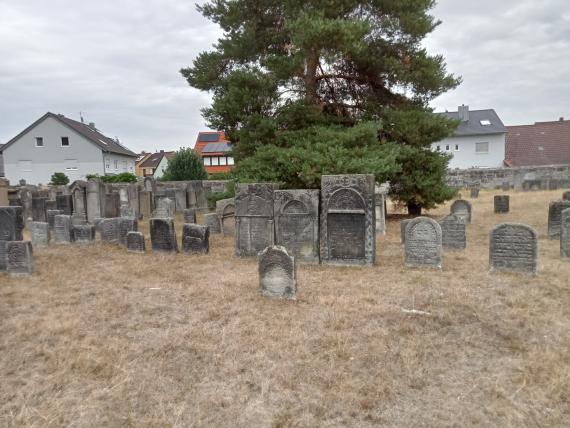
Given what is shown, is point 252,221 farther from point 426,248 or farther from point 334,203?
point 426,248

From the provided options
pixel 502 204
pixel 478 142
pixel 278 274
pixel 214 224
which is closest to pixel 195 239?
pixel 214 224

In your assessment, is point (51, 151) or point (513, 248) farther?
point (51, 151)

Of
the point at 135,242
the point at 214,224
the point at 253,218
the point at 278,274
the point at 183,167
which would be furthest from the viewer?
the point at 183,167

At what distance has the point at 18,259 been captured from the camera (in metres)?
6.94

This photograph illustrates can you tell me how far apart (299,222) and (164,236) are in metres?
3.14

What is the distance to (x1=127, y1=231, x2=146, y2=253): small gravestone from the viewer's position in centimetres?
902

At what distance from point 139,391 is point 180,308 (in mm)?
2041

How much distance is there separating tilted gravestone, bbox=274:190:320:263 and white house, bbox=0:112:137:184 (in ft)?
120

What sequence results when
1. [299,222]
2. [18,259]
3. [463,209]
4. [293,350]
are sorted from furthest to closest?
1. [463,209]
2. [299,222]
3. [18,259]
4. [293,350]

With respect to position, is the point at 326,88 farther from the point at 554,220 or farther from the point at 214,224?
the point at 554,220

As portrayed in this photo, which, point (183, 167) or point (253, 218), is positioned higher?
point (183, 167)

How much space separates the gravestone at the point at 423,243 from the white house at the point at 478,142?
34.6 meters

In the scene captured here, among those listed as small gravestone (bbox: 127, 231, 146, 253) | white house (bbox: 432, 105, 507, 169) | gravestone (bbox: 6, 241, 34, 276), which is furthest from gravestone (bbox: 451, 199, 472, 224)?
white house (bbox: 432, 105, 507, 169)

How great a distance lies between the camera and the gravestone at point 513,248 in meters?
6.16
